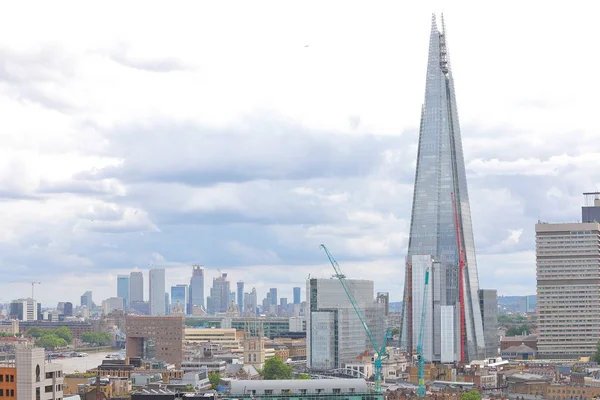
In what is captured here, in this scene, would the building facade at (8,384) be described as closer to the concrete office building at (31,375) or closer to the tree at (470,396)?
the concrete office building at (31,375)

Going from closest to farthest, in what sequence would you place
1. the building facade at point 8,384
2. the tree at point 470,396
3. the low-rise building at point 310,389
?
the building facade at point 8,384 < the low-rise building at point 310,389 < the tree at point 470,396

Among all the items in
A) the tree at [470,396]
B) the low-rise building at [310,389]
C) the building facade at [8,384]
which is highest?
the building facade at [8,384]

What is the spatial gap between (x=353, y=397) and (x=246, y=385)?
15465 millimetres

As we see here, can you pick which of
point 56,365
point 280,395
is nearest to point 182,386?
point 280,395

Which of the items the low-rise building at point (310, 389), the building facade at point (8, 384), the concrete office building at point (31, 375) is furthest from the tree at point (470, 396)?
the building facade at point (8, 384)

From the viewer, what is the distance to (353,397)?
147 meters

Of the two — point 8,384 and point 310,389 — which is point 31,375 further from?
point 310,389

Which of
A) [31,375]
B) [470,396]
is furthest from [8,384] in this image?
[470,396]

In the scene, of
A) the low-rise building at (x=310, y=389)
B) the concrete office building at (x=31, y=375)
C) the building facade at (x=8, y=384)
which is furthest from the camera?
the low-rise building at (x=310, y=389)

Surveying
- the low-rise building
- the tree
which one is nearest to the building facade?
the low-rise building

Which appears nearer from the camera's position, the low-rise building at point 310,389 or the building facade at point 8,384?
the building facade at point 8,384

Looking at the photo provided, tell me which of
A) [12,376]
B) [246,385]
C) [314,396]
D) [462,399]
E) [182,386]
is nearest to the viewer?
[12,376]

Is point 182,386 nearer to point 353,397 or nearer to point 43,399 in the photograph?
point 353,397

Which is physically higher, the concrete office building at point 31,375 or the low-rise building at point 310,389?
the concrete office building at point 31,375
